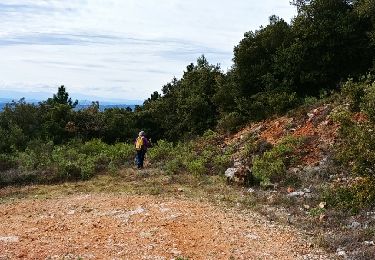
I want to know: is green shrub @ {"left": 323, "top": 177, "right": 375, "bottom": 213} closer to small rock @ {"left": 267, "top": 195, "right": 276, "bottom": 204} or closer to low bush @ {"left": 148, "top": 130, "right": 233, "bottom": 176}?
small rock @ {"left": 267, "top": 195, "right": 276, "bottom": 204}

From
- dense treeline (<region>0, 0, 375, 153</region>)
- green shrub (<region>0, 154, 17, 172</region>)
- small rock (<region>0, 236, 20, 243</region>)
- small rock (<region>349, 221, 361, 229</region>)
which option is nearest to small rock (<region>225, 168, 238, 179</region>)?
small rock (<region>349, 221, 361, 229</region>)

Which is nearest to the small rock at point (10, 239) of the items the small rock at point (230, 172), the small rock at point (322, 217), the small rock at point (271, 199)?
the small rock at point (271, 199)

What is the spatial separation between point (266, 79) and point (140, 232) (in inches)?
534

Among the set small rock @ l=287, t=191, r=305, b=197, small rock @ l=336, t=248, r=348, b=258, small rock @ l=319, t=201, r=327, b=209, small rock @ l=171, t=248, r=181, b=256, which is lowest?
small rock @ l=171, t=248, r=181, b=256

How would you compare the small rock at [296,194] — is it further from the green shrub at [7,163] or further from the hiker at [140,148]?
the green shrub at [7,163]

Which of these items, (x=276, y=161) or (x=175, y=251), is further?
(x=276, y=161)

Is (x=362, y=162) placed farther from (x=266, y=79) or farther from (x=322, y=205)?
(x=266, y=79)

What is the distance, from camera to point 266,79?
21.5 m

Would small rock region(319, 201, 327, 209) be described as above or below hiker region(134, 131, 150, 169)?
below

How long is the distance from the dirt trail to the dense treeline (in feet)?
32.8

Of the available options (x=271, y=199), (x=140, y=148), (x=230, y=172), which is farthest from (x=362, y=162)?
(x=140, y=148)

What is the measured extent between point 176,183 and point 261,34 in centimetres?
1101

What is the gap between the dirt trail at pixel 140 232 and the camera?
853cm

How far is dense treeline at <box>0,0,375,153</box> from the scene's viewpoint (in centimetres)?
2030
